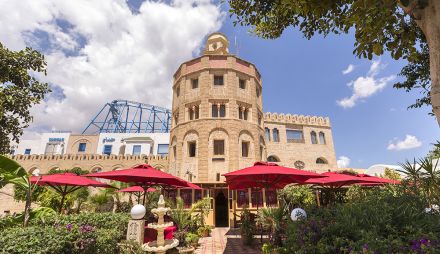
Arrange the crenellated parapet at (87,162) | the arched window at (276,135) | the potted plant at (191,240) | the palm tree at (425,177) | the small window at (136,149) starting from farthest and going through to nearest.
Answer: the small window at (136,149) → the crenellated parapet at (87,162) → the arched window at (276,135) → the potted plant at (191,240) → the palm tree at (425,177)

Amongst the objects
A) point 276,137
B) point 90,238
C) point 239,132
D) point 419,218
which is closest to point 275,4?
point 419,218

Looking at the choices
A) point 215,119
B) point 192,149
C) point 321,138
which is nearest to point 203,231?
point 192,149

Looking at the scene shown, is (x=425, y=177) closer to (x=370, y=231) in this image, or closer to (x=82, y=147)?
(x=370, y=231)

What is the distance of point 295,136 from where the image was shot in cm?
3475

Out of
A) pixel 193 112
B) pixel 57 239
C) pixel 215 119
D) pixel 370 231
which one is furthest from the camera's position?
pixel 193 112

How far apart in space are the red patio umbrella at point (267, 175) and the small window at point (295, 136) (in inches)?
989

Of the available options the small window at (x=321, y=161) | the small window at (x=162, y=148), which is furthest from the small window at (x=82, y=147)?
the small window at (x=321, y=161)

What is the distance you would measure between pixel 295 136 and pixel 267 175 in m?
27.7

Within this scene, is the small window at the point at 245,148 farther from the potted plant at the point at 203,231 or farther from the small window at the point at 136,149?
the small window at the point at 136,149

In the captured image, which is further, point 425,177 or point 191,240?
point 191,240

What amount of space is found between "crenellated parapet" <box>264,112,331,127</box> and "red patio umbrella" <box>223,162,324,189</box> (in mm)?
24574

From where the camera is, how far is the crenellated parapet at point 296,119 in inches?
1351

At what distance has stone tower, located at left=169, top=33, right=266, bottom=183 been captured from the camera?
1867 cm

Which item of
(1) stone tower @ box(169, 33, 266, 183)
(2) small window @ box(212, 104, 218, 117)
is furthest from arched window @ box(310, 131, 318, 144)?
(2) small window @ box(212, 104, 218, 117)
